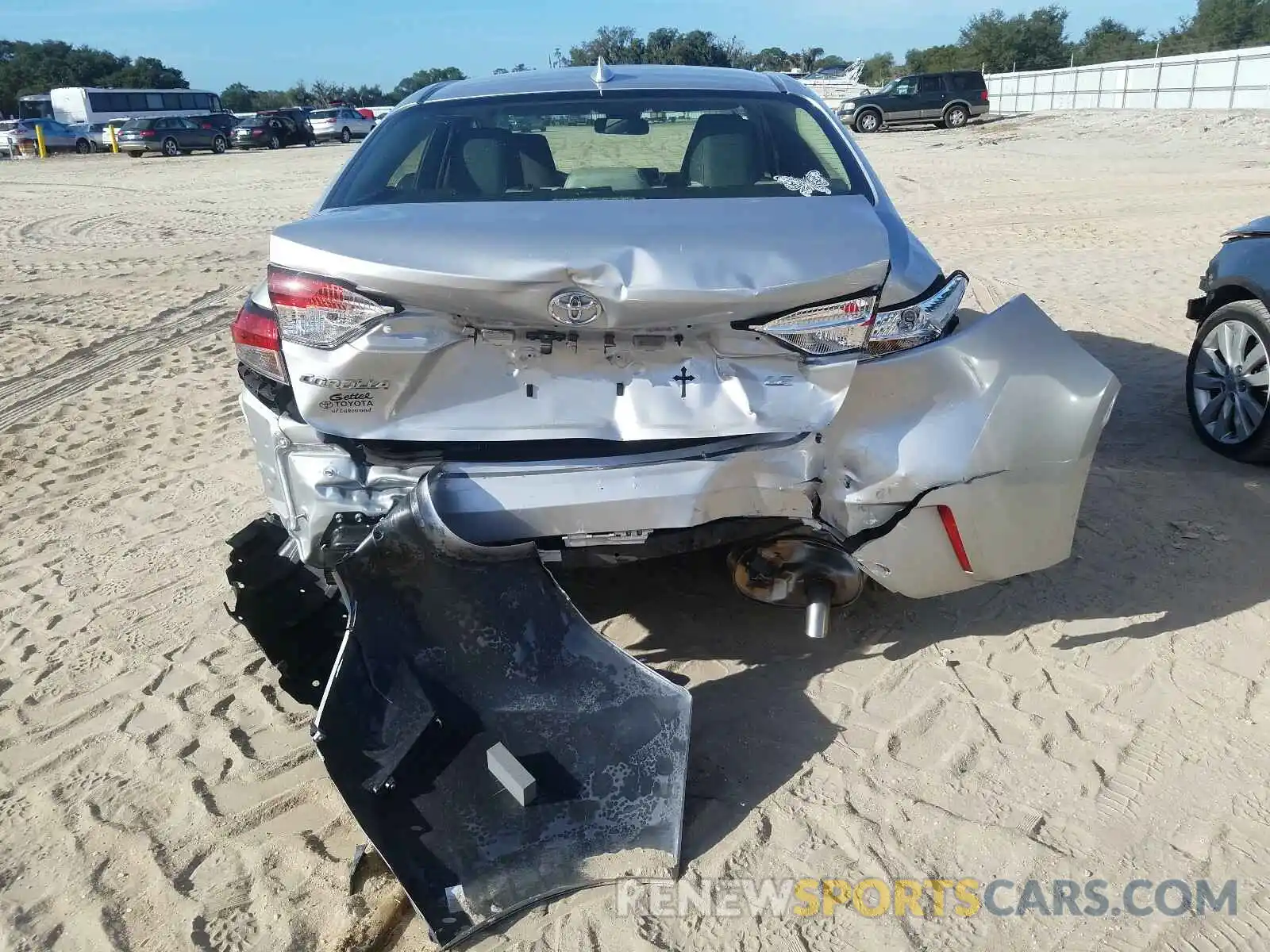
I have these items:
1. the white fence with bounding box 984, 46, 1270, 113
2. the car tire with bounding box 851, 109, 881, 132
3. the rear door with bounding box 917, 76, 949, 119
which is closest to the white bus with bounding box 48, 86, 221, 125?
the car tire with bounding box 851, 109, 881, 132

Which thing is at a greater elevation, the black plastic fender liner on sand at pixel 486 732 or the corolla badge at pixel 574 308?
the corolla badge at pixel 574 308

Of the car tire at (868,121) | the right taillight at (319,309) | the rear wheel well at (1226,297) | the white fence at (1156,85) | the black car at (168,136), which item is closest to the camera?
the right taillight at (319,309)

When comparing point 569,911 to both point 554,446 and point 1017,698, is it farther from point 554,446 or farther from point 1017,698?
point 1017,698

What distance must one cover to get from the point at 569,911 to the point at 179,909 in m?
0.92

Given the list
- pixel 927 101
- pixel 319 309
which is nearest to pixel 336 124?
pixel 927 101

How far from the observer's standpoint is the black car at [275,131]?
36.5 meters

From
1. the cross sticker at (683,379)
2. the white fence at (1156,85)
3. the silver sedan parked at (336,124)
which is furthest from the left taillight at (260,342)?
the silver sedan parked at (336,124)

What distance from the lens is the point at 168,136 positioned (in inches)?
1330

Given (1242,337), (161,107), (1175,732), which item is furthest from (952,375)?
(161,107)

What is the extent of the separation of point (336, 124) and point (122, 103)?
9242mm

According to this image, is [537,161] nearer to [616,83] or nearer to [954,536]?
[616,83]

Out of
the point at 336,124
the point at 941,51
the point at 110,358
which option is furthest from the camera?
the point at 941,51

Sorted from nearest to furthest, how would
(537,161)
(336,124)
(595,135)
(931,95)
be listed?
(537,161) → (595,135) → (931,95) → (336,124)

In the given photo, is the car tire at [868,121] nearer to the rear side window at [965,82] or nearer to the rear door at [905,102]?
the rear door at [905,102]
